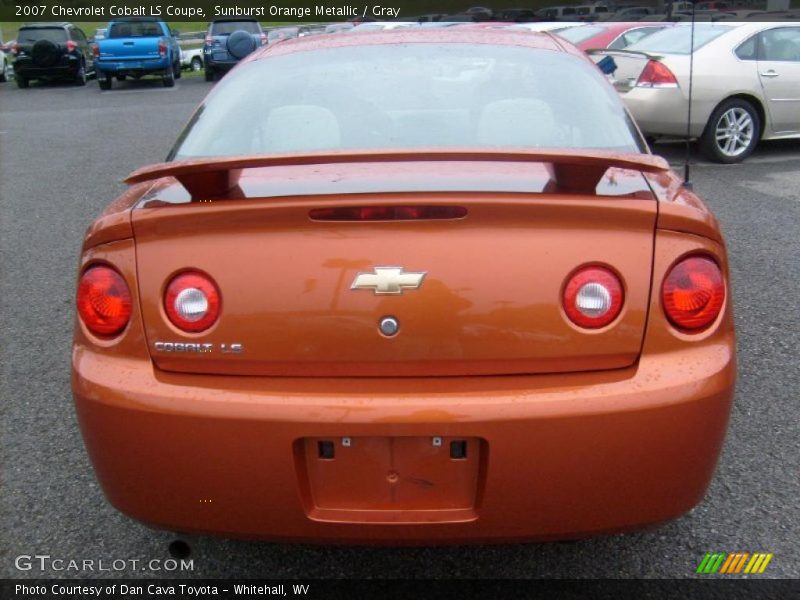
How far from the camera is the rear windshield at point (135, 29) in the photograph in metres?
20.9

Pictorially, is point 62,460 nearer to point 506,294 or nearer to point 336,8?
point 506,294

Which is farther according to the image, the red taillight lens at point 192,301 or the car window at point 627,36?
the car window at point 627,36

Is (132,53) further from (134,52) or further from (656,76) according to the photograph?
(656,76)

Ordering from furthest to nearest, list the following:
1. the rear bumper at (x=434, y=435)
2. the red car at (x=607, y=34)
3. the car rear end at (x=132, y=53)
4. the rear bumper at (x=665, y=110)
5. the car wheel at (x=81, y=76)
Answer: the car wheel at (x=81, y=76) → the car rear end at (x=132, y=53) → the red car at (x=607, y=34) → the rear bumper at (x=665, y=110) → the rear bumper at (x=434, y=435)

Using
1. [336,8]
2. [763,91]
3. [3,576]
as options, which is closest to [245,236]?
[3,576]

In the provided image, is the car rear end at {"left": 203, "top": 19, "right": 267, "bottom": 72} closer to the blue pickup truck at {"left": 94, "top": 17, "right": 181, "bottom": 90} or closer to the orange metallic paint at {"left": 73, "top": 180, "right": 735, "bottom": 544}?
the blue pickup truck at {"left": 94, "top": 17, "right": 181, "bottom": 90}

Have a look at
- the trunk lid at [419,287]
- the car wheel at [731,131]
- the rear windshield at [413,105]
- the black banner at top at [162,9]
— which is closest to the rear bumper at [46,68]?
the black banner at top at [162,9]

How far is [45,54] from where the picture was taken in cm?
2117

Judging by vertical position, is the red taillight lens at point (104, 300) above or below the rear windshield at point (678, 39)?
above

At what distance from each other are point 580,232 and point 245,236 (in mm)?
786

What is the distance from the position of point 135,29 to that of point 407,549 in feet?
69.2

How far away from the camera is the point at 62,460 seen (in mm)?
3105

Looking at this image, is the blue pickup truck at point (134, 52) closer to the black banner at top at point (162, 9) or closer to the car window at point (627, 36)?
the black banner at top at point (162, 9)

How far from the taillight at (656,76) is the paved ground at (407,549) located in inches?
71.6
